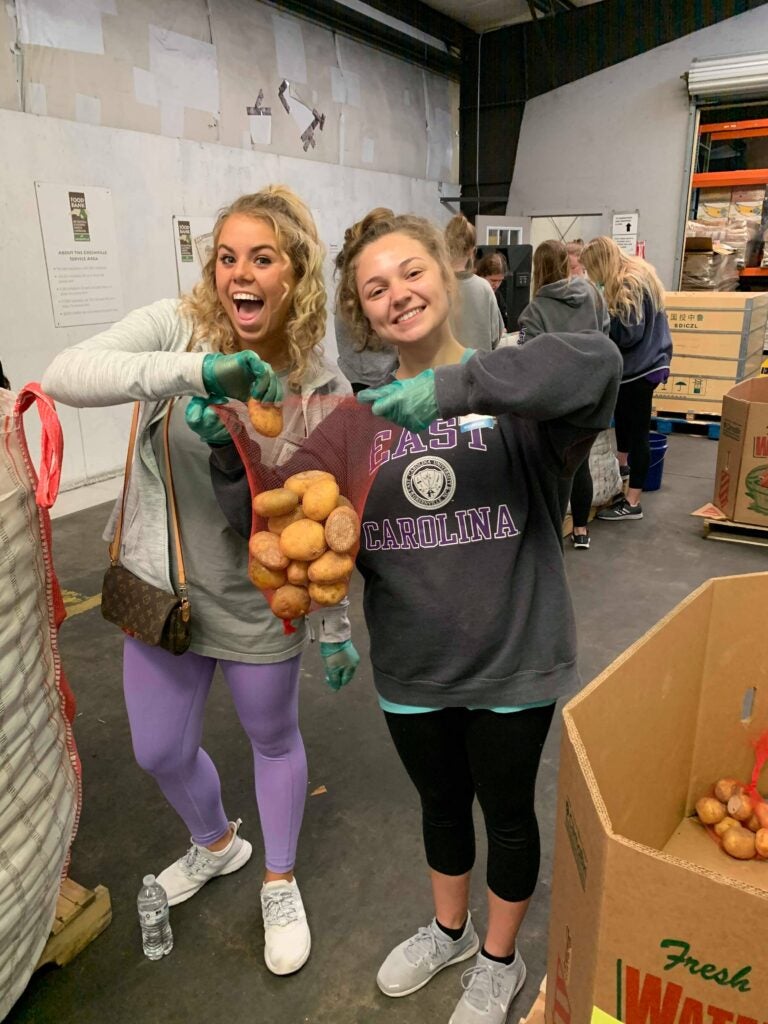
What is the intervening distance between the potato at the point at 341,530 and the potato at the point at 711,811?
2.91ft

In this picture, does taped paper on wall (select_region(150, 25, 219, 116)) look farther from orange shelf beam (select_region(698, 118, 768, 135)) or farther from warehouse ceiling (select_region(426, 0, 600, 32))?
orange shelf beam (select_region(698, 118, 768, 135))

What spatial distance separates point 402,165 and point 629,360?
180 inches

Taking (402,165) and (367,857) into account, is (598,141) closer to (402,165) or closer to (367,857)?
(402,165)

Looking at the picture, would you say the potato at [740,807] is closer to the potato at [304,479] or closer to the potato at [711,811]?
the potato at [711,811]

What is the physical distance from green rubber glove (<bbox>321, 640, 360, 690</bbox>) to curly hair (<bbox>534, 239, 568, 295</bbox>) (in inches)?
96.0

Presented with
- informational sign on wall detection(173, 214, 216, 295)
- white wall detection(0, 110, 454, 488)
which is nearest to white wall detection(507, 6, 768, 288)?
white wall detection(0, 110, 454, 488)

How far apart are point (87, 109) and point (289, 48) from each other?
214 cm

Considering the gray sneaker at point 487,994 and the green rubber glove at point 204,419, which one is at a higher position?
the green rubber glove at point 204,419

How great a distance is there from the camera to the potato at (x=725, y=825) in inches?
53.8

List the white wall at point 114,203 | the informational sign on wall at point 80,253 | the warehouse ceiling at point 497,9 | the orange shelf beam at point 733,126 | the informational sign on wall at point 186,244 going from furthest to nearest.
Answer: the warehouse ceiling at point 497,9 < the orange shelf beam at point 733,126 < the informational sign on wall at point 186,244 < the informational sign on wall at point 80,253 < the white wall at point 114,203

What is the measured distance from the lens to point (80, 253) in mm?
4332

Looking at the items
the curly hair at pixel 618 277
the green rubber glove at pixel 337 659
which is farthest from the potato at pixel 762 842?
the curly hair at pixel 618 277

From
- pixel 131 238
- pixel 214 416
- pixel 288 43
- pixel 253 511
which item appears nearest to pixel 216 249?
pixel 214 416

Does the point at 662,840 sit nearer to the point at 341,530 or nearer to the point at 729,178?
the point at 341,530
